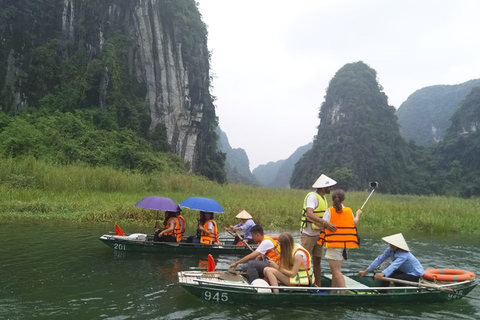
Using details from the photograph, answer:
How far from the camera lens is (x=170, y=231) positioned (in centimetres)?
852

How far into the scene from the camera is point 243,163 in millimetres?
145625

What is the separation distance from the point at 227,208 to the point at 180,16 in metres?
28.1

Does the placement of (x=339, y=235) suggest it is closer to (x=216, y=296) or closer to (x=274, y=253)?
(x=274, y=253)

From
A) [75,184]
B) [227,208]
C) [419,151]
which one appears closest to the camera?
[227,208]

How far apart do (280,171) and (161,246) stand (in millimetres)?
136705

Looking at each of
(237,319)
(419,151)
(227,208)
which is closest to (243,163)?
(419,151)

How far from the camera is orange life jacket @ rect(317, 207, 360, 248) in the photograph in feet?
18.7

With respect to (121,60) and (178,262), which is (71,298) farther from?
(121,60)

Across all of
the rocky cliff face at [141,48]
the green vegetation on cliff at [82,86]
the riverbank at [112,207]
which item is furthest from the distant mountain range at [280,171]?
the riverbank at [112,207]

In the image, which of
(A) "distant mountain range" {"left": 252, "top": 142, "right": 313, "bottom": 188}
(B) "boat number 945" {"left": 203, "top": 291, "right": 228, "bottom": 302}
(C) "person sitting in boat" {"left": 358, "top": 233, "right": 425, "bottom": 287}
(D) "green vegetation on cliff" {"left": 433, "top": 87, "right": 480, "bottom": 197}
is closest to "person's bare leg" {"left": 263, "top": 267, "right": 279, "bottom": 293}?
(B) "boat number 945" {"left": 203, "top": 291, "right": 228, "bottom": 302}

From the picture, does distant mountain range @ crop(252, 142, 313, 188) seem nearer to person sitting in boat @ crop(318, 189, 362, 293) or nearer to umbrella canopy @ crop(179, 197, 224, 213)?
umbrella canopy @ crop(179, 197, 224, 213)

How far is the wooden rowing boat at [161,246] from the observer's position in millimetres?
8266

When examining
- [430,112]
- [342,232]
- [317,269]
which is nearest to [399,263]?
[342,232]

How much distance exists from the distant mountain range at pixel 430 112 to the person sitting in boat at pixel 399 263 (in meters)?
85.6
